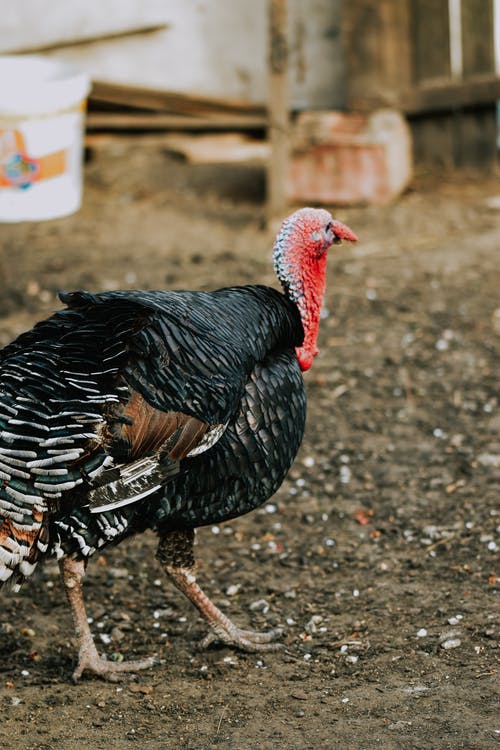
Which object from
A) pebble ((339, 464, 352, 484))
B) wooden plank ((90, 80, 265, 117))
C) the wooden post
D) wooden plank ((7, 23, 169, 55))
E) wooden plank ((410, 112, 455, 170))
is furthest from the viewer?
wooden plank ((7, 23, 169, 55))

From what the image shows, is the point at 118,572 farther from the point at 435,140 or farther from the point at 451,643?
the point at 435,140

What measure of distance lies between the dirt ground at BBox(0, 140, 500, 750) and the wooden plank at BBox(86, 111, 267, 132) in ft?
4.38

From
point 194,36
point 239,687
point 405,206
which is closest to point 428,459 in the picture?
point 239,687

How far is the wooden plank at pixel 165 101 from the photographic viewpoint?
8.44m

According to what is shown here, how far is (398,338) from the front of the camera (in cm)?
618

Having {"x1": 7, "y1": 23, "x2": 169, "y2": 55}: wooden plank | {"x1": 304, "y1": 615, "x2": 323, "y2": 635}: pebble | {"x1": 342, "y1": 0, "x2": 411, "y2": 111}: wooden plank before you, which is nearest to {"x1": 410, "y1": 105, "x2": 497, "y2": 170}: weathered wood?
{"x1": 342, "y1": 0, "x2": 411, "y2": 111}: wooden plank

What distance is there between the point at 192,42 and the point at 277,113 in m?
1.87

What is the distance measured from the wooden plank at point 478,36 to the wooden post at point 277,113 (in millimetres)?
1831

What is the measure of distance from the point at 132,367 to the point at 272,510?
1.64 meters

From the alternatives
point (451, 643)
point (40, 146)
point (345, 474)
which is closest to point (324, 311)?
point (345, 474)

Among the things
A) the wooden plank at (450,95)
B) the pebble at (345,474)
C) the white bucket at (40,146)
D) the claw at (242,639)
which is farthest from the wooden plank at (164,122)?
the claw at (242,639)

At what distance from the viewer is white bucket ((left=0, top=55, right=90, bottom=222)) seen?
254 inches

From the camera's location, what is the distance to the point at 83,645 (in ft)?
11.7

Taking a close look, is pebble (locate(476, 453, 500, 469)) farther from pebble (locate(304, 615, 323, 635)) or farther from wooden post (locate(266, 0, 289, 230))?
wooden post (locate(266, 0, 289, 230))
